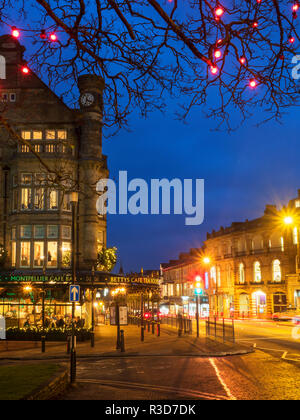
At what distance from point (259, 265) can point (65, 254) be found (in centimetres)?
3543

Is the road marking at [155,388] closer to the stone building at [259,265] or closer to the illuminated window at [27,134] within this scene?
the illuminated window at [27,134]

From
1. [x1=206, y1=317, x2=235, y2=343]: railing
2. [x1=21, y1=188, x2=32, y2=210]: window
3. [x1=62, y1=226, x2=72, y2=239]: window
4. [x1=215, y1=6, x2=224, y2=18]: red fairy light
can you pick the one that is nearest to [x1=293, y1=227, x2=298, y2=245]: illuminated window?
[x1=206, y1=317, x2=235, y2=343]: railing

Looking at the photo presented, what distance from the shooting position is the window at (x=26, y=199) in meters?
37.5

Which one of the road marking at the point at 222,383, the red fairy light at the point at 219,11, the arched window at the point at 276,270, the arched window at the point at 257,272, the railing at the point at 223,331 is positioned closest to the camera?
the red fairy light at the point at 219,11

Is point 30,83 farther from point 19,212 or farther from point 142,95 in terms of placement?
point 142,95

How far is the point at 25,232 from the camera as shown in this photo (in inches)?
1470

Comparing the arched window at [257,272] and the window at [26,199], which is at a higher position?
the window at [26,199]

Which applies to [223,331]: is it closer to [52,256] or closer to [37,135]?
[52,256]

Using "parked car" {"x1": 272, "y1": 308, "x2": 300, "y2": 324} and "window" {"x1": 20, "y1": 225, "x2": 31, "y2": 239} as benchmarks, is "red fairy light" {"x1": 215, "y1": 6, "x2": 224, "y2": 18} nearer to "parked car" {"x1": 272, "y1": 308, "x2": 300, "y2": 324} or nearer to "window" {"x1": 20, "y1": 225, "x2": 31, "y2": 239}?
"window" {"x1": 20, "y1": 225, "x2": 31, "y2": 239}

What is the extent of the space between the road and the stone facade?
17082mm

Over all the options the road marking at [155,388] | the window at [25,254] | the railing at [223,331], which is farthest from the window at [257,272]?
the road marking at [155,388]

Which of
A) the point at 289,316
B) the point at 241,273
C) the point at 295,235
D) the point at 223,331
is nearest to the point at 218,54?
the point at 223,331

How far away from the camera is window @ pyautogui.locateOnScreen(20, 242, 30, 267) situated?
37.0 meters

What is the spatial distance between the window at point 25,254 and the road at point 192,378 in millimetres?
17026
